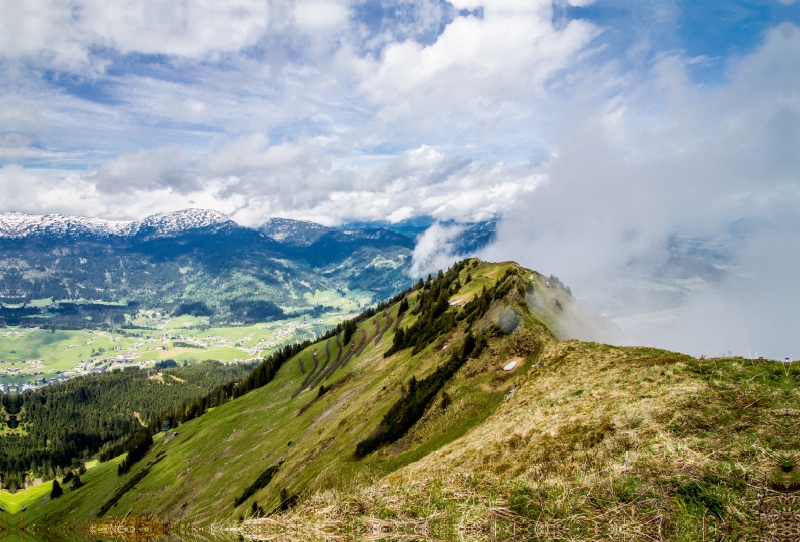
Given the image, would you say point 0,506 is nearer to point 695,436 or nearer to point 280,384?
point 280,384

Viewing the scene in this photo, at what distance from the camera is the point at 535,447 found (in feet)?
69.9

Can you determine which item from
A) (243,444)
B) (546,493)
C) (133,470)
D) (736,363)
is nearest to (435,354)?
(736,363)

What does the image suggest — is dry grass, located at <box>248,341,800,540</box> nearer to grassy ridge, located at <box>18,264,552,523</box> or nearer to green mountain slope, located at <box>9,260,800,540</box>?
green mountain slope, located at <box>9,260,800,540</box>

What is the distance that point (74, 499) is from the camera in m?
135

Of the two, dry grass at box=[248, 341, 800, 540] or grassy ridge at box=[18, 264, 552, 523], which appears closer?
dry grass at box=[248, 341, 800, 540]

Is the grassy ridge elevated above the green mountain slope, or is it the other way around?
the green mountain slope

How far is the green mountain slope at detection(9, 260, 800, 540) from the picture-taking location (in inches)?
395

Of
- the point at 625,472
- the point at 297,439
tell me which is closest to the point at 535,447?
the point at 625,472

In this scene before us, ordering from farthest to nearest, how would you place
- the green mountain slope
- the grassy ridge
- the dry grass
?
the grassy ridge, the green mountain slope, the dry grass

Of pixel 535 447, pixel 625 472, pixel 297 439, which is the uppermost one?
pixel 625 472

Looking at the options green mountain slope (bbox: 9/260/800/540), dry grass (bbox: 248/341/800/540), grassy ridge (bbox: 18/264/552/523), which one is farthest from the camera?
grassy ridge (bbox: 18/264/552/523)

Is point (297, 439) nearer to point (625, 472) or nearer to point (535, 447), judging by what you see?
point (535, 447)

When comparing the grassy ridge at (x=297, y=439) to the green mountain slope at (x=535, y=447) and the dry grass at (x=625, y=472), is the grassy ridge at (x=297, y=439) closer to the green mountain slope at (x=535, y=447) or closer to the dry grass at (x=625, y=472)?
the green mountain slope at (x=535, y=447)

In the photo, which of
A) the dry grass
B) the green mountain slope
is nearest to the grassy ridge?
the green mountain slope
